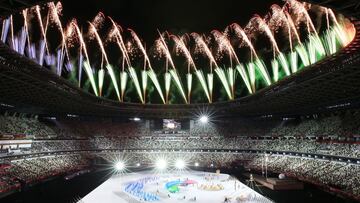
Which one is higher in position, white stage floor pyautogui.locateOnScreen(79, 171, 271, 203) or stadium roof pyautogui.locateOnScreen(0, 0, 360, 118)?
stadium roof pyautogui.locateOnScreen(0, 0, 360, 118)

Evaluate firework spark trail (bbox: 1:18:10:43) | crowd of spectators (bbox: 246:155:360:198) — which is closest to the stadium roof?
firework spark trail (bbox: 1:18:10:43)

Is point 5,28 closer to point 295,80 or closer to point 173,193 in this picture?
point 173,193

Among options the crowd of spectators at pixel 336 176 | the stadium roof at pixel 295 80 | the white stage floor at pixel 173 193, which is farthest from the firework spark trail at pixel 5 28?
the crowd of spectators at pixel 336 176

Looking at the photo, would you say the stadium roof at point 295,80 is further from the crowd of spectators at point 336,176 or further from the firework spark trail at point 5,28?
the crowd of spectators at point 336,176

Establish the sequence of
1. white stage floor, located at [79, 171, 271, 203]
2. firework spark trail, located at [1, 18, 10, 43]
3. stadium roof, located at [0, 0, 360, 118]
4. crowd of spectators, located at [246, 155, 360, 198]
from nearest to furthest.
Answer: stadium roof, located at [0, 0, 360, 118]
firework spark trail, located at [1, 18, 10, 43]
crowd of spectators, located at [246, 155, 360, 198]
white stage floor, located at [79, 171, 271, 203]

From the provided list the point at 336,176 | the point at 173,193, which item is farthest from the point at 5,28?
the point at 336,176

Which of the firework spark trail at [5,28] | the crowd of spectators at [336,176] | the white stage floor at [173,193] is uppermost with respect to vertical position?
the firework spark trail at [5,28]

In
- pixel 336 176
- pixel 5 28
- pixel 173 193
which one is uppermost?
pixel 5 28

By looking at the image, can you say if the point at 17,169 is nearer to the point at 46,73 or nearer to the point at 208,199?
the point at 46,73

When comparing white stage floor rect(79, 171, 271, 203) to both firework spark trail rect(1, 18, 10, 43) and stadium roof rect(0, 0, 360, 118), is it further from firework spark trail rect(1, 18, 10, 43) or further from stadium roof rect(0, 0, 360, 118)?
firework spark trail rect(1, 18, 10, 43)

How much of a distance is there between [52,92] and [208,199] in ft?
91.0

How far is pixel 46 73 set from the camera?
3894 cm

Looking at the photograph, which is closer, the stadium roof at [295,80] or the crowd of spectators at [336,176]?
the stadium roof at [295,80]

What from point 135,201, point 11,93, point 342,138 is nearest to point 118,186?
point 135,201
